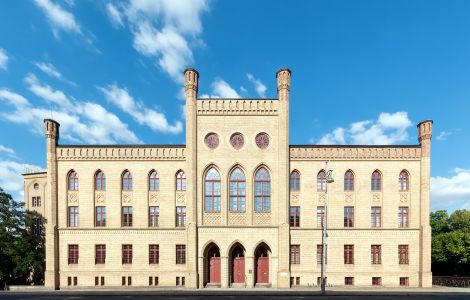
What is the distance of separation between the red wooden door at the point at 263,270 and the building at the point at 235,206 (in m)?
0.11

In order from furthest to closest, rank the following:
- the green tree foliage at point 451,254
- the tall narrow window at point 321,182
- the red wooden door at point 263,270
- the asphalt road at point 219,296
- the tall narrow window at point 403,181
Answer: the green tree foliage at point 451,254 → the tall narrow window at point 403,181 → the tall narrow window at point 321,182 → the red wooden door at point 263,270 → the asphalt road at point 219,296

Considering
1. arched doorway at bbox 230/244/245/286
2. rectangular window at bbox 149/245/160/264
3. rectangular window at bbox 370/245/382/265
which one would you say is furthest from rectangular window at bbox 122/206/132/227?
rectangular window at bbox 370/245/382/265

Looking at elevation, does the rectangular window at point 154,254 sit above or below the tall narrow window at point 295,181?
below

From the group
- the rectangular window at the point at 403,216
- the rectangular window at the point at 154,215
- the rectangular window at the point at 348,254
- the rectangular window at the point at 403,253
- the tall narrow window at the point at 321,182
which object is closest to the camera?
the rectangular window at the point at 348,254

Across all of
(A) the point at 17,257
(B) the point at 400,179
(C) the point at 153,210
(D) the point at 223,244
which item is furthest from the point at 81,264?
(B) the point at 400,179

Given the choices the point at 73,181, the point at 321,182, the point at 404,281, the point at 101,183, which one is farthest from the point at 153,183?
the point at 404,281

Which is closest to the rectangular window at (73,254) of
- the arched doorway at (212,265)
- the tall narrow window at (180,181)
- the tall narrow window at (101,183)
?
the tall narrow window at (101,183)

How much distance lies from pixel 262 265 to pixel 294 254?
3709 mm

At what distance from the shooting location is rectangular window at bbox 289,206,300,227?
3122 centimetres

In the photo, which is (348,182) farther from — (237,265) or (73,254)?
(73,254)

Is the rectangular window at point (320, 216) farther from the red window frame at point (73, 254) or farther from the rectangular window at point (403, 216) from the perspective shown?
the red window frame at point (73, 254)

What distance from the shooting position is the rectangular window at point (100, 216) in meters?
31.4

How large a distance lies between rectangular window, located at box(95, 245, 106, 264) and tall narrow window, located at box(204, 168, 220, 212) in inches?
480

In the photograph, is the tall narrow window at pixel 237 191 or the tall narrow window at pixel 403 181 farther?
the tall narrow window at pixel 403 181
